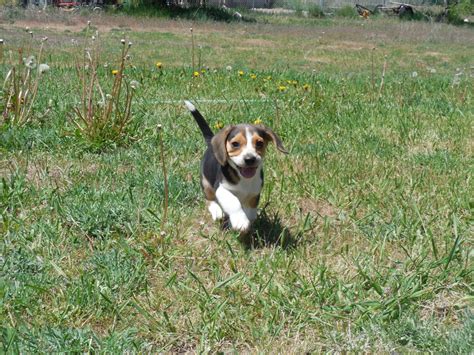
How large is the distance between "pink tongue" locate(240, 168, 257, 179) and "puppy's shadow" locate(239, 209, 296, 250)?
0.32 meters

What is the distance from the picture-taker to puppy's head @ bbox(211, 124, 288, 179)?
3.09 meters

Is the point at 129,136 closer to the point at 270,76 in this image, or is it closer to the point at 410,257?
the point at 410,257

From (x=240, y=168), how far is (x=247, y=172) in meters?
0.04

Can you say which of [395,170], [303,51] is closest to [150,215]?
[395,170]

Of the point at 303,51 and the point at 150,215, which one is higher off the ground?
the point at 150,215

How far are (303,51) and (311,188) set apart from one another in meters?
12.6

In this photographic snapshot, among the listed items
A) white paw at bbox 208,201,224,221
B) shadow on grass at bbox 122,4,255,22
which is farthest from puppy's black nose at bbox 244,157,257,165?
shadow on grass at bbox 122,4,255,22

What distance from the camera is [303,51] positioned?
16.3 meters

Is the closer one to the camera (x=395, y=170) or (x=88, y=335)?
(x=88, y=335)

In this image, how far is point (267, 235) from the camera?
353cm

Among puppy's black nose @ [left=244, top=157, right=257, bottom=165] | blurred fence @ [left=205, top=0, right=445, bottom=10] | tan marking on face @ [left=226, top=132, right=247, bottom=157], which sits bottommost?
blurred fence @ [left=205, top=0, right=445, bottom=10]

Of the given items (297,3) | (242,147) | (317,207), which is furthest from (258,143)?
(297,3)

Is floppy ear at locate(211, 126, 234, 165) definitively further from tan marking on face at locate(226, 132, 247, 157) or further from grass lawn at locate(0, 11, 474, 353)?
grass lawn at locate(0, 11, 474, 353)

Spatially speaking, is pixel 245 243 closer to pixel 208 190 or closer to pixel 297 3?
pixel 208 190
